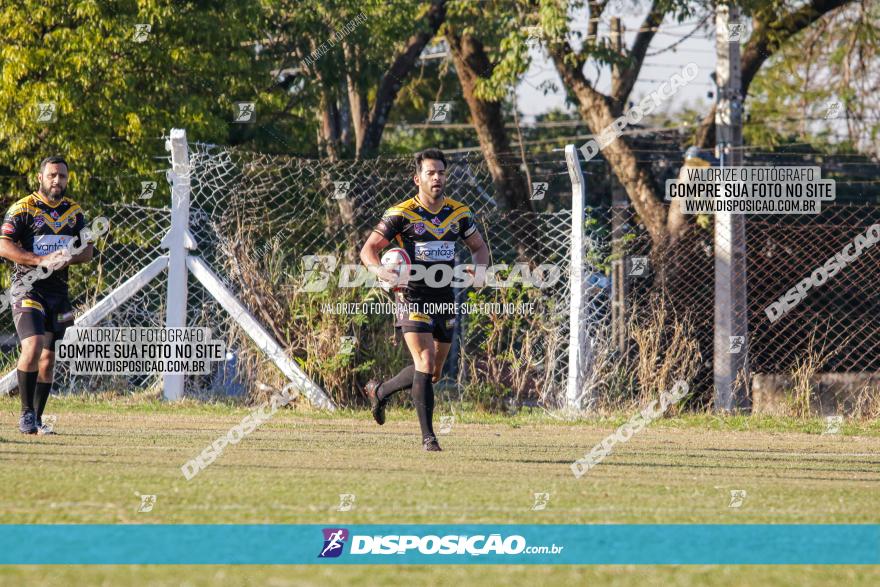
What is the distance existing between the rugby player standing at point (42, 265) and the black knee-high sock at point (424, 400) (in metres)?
2.92

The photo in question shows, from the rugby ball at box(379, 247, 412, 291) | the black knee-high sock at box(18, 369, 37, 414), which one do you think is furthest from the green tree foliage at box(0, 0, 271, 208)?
the rugby ball at box(379, 247, 412, 291)

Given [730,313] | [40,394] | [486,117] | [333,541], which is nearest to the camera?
[333,541]

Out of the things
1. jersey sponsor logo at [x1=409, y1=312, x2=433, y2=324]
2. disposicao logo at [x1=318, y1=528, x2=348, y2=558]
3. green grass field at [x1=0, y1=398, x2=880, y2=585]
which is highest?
jersey sponsor logo at [x1=409, y1=312, x2=433, y2=324]

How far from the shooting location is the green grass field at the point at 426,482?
4840 millimetres

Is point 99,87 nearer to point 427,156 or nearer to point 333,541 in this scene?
point 427,156

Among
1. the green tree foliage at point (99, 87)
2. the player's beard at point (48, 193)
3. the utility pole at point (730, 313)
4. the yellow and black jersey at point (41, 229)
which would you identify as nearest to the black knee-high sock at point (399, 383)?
the yellow and black jersey at point (41, 229)

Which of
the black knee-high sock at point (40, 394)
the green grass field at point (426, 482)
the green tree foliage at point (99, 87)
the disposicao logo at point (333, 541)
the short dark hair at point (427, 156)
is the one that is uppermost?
the green tree foliage at point (99, 87)

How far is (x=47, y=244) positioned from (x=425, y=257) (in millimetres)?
3059

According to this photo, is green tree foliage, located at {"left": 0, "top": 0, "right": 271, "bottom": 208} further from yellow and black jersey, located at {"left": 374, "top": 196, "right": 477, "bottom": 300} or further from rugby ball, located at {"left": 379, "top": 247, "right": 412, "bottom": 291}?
rugby ball, located at {"left": 379, "top": 247, "right": 412, "bottom": 291}

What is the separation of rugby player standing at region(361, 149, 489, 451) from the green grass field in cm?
57

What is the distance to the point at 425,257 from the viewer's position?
9.32 meters

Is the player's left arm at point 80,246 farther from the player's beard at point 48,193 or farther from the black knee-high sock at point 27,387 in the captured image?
the black knee-high sock at point 27,387

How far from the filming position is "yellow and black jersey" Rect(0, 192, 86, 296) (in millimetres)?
9859

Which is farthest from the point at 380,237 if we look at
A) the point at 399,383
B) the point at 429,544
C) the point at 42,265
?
the point at 429,544
